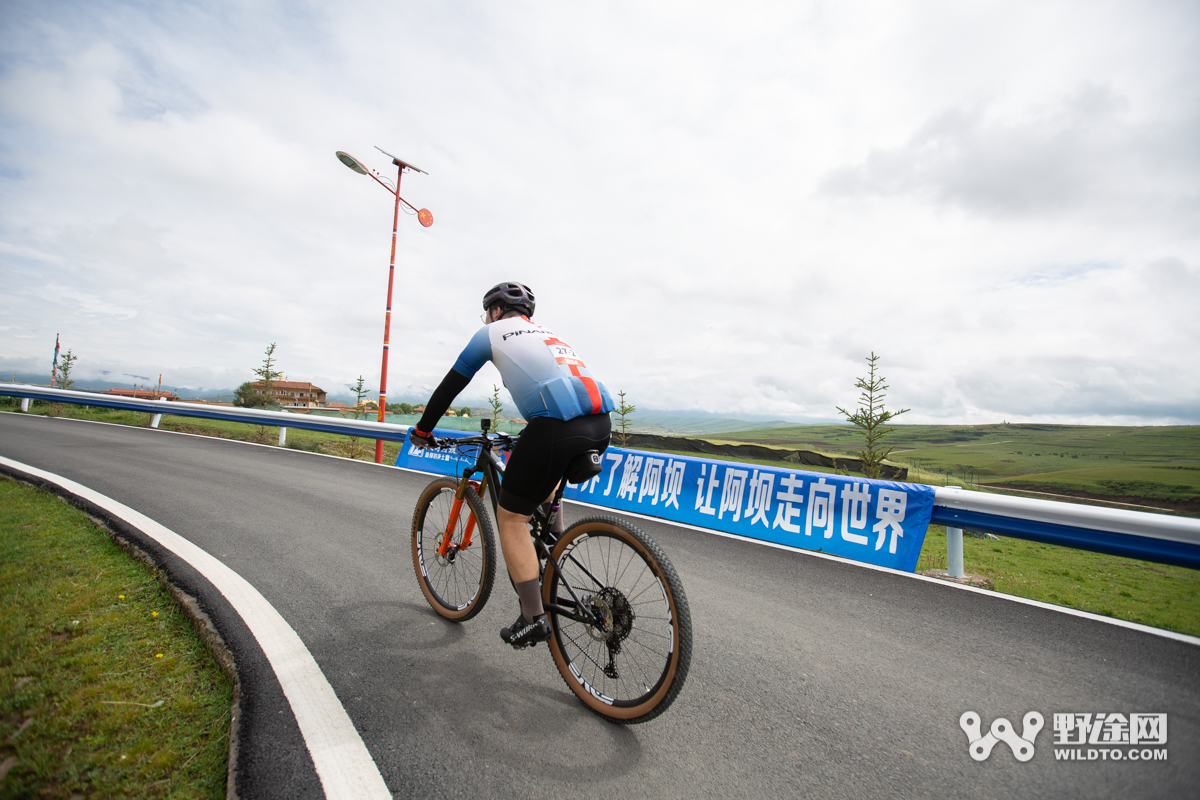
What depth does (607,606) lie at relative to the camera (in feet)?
8.29

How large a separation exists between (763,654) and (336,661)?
255 cm

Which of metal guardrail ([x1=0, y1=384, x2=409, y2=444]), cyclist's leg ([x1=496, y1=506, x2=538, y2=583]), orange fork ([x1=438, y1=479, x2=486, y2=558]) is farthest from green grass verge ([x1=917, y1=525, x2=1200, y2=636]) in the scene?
metal guardrail ([x1=0, y1=384, x2=409, y2=444])

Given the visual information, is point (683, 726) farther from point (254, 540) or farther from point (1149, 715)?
point (254, 540)

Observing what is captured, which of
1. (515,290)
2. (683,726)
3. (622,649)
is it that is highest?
(515,290)

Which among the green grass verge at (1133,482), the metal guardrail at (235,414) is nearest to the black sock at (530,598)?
the metal guardrail at (235,414)

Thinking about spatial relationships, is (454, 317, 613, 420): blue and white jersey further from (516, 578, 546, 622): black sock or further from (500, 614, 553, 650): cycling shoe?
(500, 614, 553, 650): cycling shoe

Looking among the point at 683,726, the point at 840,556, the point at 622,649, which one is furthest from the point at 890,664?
the point at 840,556

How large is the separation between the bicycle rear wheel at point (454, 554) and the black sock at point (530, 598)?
0.51 m

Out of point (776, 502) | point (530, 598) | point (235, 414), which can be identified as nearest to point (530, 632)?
point (530, 598)

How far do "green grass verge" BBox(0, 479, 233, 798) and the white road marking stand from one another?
284 mm

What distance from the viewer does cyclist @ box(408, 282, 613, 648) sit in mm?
2580

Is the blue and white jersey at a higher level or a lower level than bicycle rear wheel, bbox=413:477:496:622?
higher

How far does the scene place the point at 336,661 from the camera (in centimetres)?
283

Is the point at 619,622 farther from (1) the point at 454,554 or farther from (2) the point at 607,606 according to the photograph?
(1) the point at 454,554
